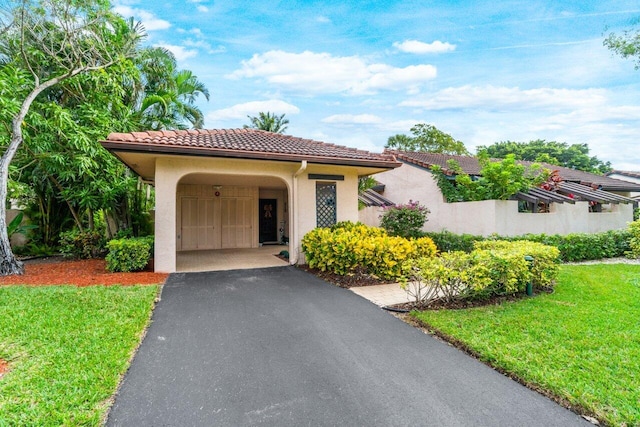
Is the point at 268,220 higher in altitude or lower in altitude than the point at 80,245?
higher

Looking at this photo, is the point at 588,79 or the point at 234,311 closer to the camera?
the point at 234,311

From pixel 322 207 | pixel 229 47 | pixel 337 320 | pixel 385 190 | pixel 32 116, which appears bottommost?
pixel 337 320

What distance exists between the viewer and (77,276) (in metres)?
7.81

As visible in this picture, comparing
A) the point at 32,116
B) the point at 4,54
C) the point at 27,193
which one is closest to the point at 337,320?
the point at 32,116

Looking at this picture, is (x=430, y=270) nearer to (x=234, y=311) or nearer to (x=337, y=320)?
(x=337, y=320)

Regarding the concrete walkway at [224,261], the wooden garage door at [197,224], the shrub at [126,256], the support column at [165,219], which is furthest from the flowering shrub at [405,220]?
the shrub at [126,256]

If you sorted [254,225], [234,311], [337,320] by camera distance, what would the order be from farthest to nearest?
[254,225] < [234,311] < [337,320]

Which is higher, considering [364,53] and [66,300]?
[364,53]

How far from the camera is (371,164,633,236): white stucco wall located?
10938 millimetres

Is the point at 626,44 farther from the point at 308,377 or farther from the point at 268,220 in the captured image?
the point at 308,377

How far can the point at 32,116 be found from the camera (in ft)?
28.3

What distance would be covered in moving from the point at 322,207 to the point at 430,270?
208 inches

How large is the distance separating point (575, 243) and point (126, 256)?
13.8 meters

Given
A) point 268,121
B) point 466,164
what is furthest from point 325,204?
point 268,121
